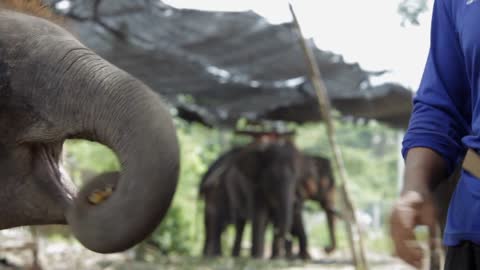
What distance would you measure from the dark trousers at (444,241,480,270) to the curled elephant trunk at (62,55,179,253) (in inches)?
27.9

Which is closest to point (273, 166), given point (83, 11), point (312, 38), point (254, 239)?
point (254, 239)

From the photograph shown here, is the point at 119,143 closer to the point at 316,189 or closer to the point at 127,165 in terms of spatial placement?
the point at 127,165

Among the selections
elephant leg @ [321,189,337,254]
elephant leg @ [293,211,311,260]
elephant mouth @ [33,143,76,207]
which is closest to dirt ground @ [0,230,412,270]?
elephant leg @ [293,211,311,260]

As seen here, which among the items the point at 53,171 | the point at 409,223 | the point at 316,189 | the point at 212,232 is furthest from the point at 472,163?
the point at 316,189

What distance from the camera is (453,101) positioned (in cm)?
212

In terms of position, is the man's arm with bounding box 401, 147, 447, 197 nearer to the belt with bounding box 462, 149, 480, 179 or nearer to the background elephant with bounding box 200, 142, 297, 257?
the belt with bounding box 462, 149, 480, 179

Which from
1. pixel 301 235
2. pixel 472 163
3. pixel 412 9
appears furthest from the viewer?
pixel 301 235

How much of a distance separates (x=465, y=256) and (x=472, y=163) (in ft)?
0.73

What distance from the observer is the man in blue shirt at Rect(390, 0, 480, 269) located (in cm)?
185

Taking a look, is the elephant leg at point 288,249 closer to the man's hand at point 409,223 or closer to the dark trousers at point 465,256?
the dark trousers at point 465,256

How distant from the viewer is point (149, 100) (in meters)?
2.15

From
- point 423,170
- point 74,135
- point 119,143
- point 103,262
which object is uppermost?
point 423,170

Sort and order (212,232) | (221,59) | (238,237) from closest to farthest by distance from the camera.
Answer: (221,59)
(238,237)
(212,232)

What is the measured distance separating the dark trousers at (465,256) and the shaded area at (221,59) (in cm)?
560
